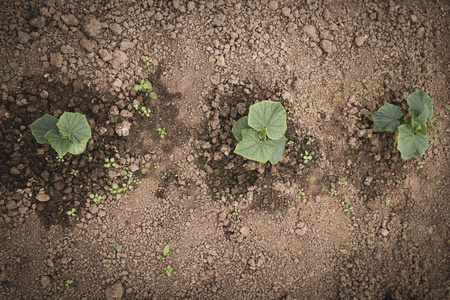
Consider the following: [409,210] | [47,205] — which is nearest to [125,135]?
[47,205]

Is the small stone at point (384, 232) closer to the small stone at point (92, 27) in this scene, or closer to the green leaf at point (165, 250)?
the green leaf at point (165, 250)

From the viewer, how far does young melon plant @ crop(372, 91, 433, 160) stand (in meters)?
3.12

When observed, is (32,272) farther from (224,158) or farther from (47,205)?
(224,158)

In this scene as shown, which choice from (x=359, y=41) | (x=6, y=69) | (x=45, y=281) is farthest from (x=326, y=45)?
(x=45, y=281)

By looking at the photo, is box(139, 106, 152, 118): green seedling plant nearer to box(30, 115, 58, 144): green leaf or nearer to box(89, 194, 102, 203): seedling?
box(30, 115, 58, 144): green leaf

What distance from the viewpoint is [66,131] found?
2717 millimetres

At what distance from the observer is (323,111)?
3.36m

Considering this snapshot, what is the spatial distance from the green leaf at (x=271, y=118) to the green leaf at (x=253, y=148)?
95 millimetres

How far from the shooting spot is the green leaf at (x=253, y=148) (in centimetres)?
280

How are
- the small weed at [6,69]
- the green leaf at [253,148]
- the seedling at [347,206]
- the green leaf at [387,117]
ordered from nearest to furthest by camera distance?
the green leaf at [253,148] < the small weed at [6,69] < the green leaf at [387,117] < the seedling at [347,206]

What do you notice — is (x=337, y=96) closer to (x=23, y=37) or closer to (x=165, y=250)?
(x=165, y=250)

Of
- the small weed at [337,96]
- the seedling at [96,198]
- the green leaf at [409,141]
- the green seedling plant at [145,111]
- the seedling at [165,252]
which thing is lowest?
the seedling at [165,252]

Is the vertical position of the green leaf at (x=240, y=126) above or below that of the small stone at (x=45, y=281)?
above

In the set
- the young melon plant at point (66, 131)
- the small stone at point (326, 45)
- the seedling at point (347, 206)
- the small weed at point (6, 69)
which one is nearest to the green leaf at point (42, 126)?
the young melon plant at point (66, 131)
